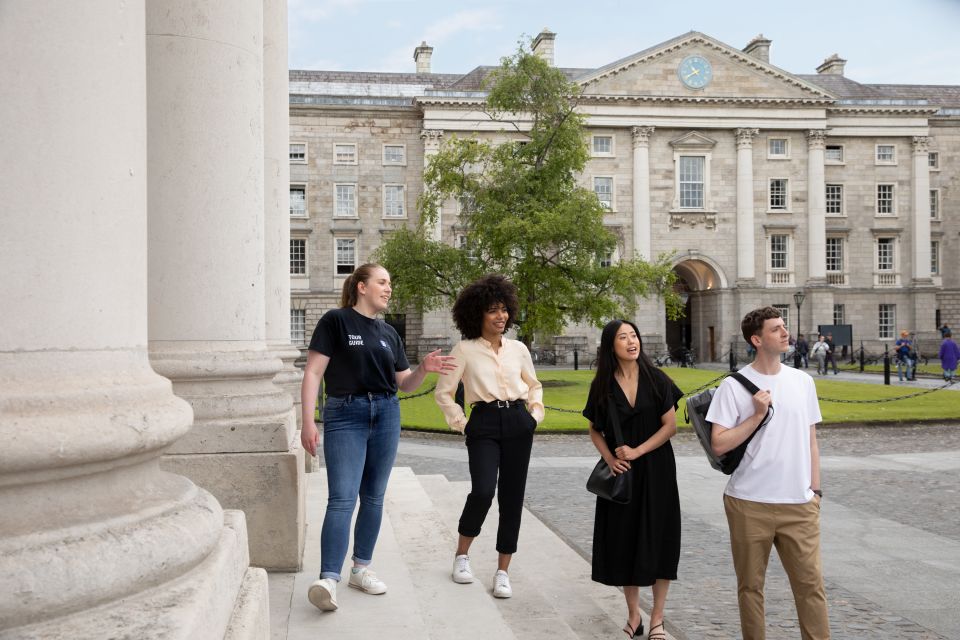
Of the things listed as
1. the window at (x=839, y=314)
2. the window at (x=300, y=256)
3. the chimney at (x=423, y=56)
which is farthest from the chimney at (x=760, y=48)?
the window at (x=300, y=256)

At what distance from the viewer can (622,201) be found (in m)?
50.6

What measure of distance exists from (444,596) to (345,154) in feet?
153

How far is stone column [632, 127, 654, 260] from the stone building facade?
79 mm

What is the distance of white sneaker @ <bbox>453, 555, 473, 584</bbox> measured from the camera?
228 inches

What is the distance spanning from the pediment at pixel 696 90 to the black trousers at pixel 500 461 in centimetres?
4607

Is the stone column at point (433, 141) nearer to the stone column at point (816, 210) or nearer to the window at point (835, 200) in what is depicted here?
the stone column at point (816, 210)

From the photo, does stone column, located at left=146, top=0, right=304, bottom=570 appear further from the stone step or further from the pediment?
the pediment

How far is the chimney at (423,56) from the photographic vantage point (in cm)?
5866

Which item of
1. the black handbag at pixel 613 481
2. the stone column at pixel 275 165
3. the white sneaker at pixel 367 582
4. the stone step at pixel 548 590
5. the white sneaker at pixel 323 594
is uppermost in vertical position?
the stone column at pixel 275 165

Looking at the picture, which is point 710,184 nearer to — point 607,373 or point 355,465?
point 607,373

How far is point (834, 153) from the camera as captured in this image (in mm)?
52969

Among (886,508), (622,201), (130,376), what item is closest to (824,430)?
(886,508)

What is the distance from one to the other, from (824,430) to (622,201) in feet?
114

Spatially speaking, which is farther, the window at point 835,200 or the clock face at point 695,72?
the window at point 835,200
